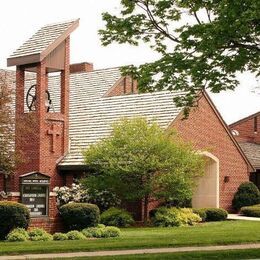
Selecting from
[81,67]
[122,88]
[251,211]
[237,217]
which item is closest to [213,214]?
[237,217]

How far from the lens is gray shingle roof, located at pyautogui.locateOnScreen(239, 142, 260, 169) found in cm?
4527

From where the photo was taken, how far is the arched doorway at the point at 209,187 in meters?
38.1

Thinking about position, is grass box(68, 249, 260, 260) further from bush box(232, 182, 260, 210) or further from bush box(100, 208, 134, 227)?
bush box(232, 182, 260, 210)

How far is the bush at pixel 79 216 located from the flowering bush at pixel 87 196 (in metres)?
5.73

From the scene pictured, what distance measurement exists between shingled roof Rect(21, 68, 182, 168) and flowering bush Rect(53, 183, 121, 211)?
1804mm

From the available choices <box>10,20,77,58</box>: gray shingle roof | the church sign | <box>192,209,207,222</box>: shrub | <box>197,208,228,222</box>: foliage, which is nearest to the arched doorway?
<box>197,208,228,222</box>: foliage

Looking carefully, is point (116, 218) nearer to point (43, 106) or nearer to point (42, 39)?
point (43, 106)

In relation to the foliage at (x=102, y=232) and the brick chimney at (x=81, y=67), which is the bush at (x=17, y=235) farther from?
the brick chimney at (x=81, y=67)

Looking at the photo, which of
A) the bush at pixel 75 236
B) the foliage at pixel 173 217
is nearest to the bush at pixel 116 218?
the foliage at pixel 173 217

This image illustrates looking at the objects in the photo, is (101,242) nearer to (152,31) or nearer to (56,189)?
(152,31)

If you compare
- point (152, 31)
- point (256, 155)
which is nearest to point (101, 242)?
point (152, 31)

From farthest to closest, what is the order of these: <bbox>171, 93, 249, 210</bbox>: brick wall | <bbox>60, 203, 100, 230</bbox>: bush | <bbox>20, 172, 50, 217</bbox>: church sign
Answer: <bbox>171, 93, 249, 210</bbox>: brick wall
<bbox>20, 172, 50, 217</bbox>: church sign
<bbox>60, 203, 100, 230</bbox>: bush

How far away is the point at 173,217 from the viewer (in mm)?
30719

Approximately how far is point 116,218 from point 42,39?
33.5 ft
